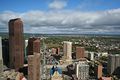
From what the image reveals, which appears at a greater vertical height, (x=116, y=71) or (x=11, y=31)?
(x=11, y=31)

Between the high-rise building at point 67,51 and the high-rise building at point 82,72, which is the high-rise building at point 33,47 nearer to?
the high-rise building at point 67,51

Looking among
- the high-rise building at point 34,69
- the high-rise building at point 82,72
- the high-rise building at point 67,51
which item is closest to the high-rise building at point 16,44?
the high-rise building at point 34,69

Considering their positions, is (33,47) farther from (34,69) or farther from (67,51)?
(34,69)

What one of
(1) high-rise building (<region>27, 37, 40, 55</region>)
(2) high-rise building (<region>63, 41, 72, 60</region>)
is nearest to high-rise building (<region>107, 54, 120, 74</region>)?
(2) high-rise building (<region>63, 41, 72, 60</region>)

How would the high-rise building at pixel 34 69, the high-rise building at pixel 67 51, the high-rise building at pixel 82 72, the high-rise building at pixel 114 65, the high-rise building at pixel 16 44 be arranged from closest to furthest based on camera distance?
1. the high-rise building at pixel 34 69
2. the high-rise building at pixel 82 72
3. the high-rise building at pixel 114 65
4. the high-rise building at pixel 16 44
5. the high-rise building at pixel 67 51

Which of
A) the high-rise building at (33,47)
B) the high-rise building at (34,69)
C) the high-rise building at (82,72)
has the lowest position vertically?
the high-rise building at (82,72)

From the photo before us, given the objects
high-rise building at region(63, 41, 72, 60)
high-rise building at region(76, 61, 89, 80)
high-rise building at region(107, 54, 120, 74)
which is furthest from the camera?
high-rise building at region(63, 41, 72, 60)

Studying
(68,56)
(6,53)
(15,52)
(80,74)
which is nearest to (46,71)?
(80,74)

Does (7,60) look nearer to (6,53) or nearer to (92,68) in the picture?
(6,53)

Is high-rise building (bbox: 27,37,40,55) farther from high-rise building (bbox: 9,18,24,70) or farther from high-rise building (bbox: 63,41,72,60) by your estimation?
high-rise building (bbox: 63,41,72,60)
